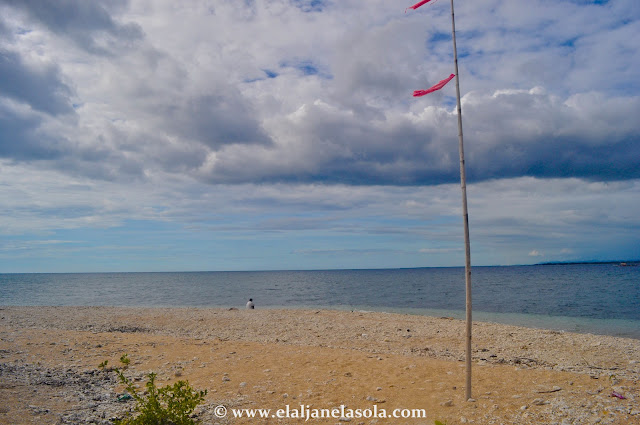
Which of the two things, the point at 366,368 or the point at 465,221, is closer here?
the point at 465,221

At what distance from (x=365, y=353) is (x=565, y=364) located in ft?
20.1

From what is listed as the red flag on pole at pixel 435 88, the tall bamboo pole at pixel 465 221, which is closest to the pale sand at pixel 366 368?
the tall bamboo pole at pixel 465 221

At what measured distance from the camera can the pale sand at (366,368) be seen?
743 centimetres

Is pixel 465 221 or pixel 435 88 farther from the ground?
pixel 435 88

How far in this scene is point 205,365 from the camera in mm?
11469

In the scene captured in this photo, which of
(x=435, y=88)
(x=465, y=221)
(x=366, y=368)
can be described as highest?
(x=435, y=88)

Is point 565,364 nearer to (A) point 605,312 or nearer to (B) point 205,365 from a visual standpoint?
(B) point 205,365

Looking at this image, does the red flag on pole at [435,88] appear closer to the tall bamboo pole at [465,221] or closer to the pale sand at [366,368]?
the tall bamboo pole at [465,221]

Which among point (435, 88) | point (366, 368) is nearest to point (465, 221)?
point (435, 88)

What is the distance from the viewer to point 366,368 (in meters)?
11.0

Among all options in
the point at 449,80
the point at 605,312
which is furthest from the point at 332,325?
the point at 605,312

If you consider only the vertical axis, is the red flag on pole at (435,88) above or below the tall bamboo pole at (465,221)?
above

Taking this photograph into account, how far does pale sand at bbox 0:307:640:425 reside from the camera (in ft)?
24.4

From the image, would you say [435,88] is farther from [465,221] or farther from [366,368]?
[366,368]
